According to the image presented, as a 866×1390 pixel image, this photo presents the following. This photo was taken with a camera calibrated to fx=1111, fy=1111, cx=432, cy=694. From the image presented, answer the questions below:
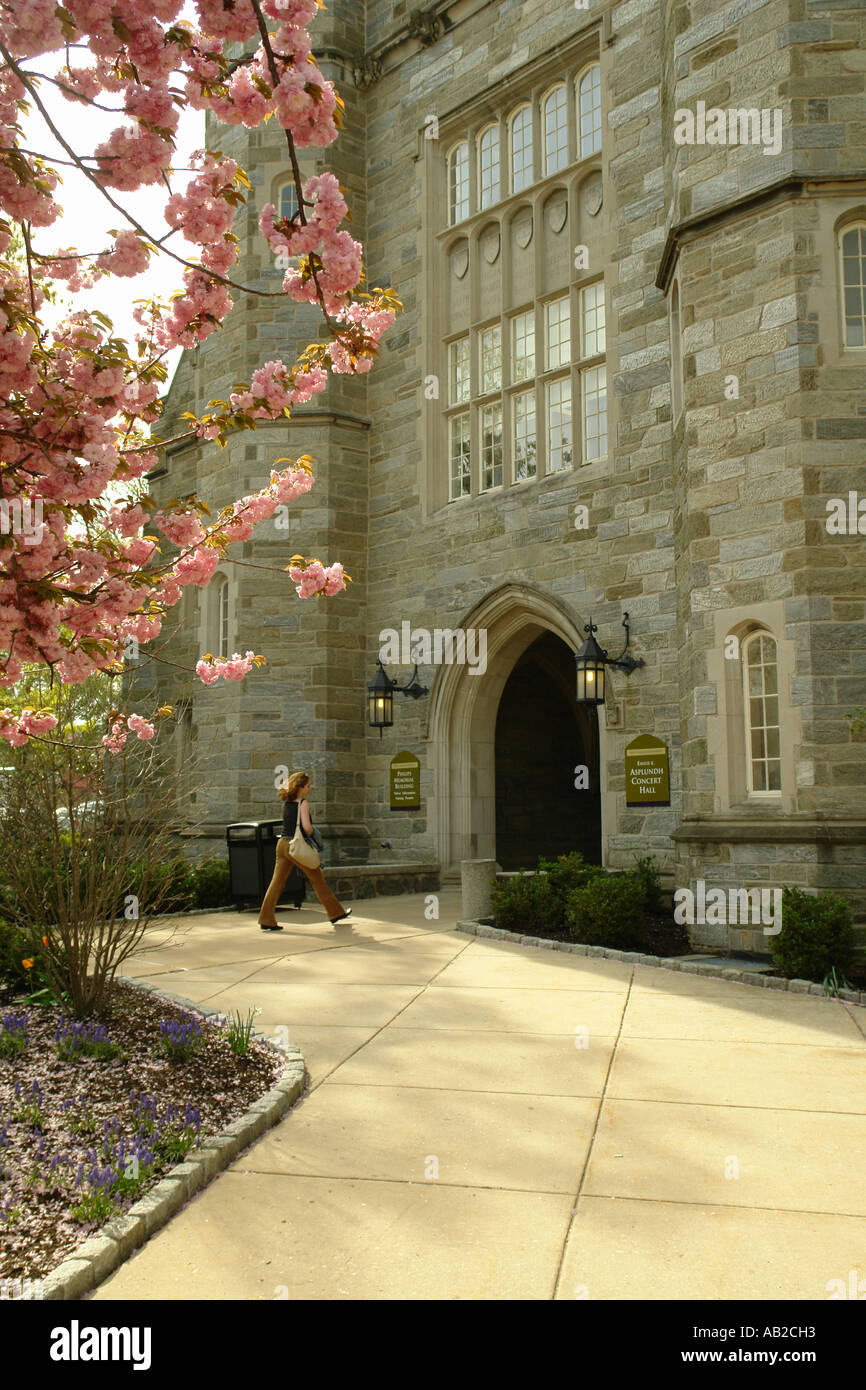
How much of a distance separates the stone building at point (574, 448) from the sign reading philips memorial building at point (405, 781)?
0.21m

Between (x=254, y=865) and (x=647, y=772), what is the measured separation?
4304 millimetres

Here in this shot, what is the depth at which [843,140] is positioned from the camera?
28.5 feet

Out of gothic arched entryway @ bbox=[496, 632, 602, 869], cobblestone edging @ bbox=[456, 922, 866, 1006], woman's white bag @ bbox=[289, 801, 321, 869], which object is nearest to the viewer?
cobblestone edging @ bbox=[456, 922, 866, 1006]

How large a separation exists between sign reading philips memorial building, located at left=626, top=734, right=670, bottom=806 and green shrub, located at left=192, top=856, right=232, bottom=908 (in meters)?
4.65

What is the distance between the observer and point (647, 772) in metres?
11.1

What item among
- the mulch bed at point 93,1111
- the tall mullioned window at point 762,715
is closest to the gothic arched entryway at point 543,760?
the tall mullioned window at point 762,715

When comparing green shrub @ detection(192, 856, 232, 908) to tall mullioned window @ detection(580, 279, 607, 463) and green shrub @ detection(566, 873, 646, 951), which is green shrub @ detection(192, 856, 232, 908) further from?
tall mullioned window @ detection(580, 279, 607, 463)

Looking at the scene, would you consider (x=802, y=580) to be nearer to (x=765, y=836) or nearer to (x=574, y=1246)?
(x=765, y=836)

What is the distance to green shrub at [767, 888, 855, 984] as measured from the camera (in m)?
7.36

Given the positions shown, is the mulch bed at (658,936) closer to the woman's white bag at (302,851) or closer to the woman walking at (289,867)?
the woman walking at (289,867)

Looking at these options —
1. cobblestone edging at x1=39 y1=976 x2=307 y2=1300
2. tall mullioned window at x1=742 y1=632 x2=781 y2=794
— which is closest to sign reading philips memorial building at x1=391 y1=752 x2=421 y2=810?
tall mullioned window at x1=742 y1=632 x2=781 y2=794

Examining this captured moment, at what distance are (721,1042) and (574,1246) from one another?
264 centimetres

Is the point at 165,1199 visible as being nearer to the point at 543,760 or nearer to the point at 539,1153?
the point at 539,1153

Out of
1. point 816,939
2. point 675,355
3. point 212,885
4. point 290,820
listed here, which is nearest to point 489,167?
point 675,355
